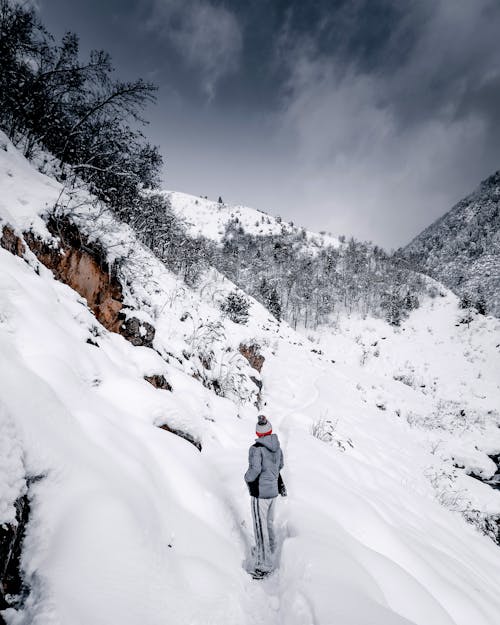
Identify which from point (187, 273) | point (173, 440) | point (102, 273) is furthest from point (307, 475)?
point (187, 273)

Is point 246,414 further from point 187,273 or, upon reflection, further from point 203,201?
point 203,201

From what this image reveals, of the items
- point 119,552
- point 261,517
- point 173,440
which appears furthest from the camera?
point 173,440

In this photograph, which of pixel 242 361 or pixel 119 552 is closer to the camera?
pixel 119 552

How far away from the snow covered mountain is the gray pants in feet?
0.41

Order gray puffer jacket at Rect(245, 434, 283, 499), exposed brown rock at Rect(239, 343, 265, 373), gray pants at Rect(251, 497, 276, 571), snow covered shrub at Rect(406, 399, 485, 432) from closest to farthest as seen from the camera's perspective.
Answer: gray pants at Rect(251, 497, 276, 571) < gray puffer jacket at Rect(245, 434, 283, 499) < exposed brown rock at Rect(239, 343, 265, 373) < snow covered shrub at Rect(406, 399, 485, 432)

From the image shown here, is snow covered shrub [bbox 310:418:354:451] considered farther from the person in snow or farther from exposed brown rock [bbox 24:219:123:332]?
exposed brown rock [bbox 24:219:123:332]

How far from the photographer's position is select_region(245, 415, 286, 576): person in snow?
2773 mm

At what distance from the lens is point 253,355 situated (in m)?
11.7

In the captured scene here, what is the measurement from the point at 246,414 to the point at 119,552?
200 inches

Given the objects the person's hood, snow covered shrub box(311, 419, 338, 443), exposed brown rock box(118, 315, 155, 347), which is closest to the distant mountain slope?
snow covered shrub box(311, 419, 338, 443)

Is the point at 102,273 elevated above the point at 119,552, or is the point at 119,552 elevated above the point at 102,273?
the point at 102,273

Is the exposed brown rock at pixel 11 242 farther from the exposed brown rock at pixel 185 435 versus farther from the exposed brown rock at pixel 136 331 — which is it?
the exposed brown rock at pixel 185 435

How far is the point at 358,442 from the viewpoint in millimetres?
7531

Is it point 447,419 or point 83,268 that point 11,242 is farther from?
point 447,419
